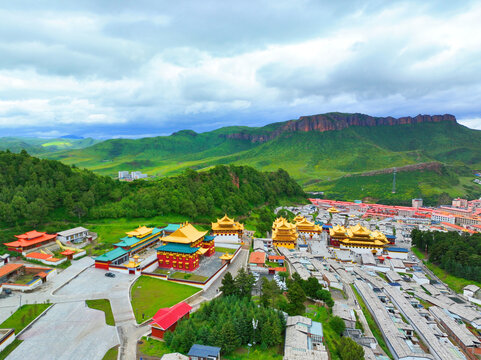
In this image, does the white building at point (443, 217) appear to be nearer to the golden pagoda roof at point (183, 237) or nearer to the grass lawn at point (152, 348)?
the golden pagoda roof at point (183, 237)

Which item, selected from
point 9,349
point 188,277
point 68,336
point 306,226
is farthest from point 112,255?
point 306,226

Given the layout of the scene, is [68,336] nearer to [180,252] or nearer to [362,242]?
[180,252]

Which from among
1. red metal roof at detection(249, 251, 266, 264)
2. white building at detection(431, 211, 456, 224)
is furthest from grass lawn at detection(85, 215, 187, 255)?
white building at detection(431, 211, 456, 224)

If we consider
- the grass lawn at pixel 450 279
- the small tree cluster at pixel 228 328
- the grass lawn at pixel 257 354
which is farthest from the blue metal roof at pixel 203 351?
the grass lawn at pixel 450 279

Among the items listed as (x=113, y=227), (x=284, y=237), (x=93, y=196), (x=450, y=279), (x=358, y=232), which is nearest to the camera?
(x=450, y=279)

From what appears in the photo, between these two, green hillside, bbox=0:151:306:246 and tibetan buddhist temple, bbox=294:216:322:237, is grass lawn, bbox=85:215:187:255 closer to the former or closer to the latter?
green hillside, bbox=0:151:306:246

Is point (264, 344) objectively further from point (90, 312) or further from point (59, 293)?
point (59, 293)
